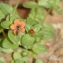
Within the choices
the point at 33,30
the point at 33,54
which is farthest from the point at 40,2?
the point at 33,54

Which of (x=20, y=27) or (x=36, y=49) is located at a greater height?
(x=20, y=27)

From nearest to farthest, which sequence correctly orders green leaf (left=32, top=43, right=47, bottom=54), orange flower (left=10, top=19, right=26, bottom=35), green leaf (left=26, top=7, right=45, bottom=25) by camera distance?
orange flower (left=10, top=19, right=26, bottom=35)
green leaf (left=32, top=43, right=47, bottom=54)
green leaf (left=26, top=7, right=45, bottom=25)

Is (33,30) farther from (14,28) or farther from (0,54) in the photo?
(0,54)

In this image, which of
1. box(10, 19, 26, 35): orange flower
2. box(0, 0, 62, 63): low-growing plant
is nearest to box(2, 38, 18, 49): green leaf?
box(0, 0, 62, 63): low-growing plant

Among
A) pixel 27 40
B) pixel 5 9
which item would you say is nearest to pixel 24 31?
pixel 27 40

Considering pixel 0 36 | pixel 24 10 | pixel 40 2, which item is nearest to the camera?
pixel 40 2

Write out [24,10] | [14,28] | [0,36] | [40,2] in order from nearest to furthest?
[14,28] < [40,2] < [0,36] < [24,10]

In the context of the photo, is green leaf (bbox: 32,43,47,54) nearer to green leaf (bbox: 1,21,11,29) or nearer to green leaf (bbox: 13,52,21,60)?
green leaf (bbox: 13,52,21,60)
